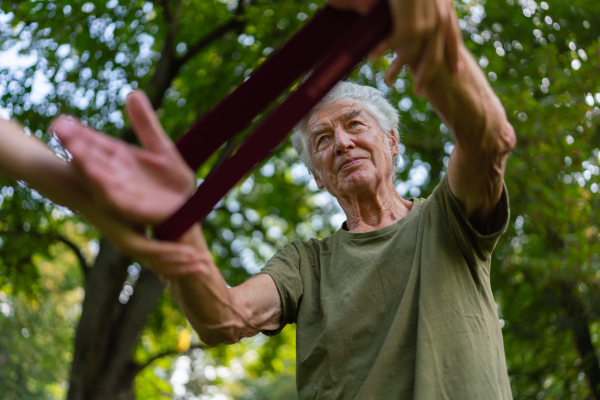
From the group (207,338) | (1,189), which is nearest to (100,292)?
(1,189)

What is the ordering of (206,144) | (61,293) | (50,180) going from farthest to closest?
(61,293)
(206,144)
(50,180)

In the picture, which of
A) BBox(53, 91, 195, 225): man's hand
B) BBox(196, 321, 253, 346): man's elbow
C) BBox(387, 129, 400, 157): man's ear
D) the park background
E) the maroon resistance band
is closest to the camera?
BBox(53, 91, 195, 225): man's hand

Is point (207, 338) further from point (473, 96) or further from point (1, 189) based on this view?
point (1, 189)

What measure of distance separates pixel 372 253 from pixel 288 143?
5760 millimetres

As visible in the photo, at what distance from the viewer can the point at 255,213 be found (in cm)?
955

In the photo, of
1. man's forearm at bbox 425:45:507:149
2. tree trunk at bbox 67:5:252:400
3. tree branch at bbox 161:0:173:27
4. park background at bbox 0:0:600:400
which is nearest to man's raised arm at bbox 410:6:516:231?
man's forearm at bbox 425:45:507:149

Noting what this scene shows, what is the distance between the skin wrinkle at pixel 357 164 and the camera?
2.14 meters

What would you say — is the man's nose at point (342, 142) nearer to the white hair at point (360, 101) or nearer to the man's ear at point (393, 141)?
the white hair at point (360, 101)

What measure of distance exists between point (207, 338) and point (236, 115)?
2.48ft

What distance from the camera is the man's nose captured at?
2.15m

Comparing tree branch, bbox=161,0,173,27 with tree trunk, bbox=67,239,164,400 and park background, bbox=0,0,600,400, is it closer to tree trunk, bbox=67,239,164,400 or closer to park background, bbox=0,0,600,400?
park background, bbox=0,0,600,400

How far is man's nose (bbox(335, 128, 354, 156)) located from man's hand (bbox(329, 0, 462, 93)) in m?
0.92

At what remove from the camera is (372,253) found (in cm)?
192

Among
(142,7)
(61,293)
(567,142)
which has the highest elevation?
(142,7)
